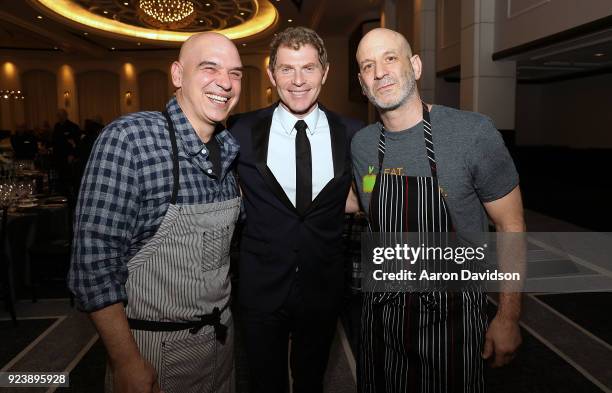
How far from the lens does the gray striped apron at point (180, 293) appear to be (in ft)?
4.20

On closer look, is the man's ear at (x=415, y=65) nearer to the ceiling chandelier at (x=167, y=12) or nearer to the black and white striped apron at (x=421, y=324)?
the black and white striped apron at (x=421, y=324)

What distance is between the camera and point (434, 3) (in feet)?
27.6

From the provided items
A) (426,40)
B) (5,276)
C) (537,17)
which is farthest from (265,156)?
(426,40)

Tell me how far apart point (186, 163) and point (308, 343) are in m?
0.92

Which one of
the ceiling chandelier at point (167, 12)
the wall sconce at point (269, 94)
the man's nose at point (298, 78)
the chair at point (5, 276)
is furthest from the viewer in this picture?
the wall sconce at point (269, 94)

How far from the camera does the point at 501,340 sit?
1423mm

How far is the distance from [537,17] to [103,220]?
585cm

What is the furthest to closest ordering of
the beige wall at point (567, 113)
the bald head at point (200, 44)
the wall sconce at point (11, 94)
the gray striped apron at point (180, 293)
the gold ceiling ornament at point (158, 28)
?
1. the wall sconce at point (11, 94)
2. the beige wall at point (567, 113)
3. the gold ceiling ornament at point (158, 28)
4. the bald head at point (200, 44)
5. the gray striped apron at point (180, 293)

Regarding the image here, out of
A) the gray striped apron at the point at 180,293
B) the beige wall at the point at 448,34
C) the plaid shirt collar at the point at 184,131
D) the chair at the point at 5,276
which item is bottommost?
the chair at the point at 5,276

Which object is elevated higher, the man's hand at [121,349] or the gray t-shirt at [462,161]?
the gray t-shirt at [462,161]

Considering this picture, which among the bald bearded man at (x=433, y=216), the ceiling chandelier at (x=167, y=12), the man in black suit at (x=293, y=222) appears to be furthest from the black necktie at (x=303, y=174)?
the ceiling chandelier at (x=167, y=12)

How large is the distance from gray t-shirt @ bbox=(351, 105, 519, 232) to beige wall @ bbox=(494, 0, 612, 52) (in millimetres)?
3853

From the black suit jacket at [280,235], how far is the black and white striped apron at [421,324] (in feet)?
0.84

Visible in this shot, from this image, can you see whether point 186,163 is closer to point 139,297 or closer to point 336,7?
point 139,297
